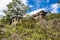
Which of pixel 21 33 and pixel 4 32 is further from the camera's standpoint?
pixel 4 32

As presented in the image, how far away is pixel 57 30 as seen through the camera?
384 inches

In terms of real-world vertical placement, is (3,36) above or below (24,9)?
below

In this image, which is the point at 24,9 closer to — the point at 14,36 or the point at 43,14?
the point at 43,14

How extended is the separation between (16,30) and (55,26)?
2162mm

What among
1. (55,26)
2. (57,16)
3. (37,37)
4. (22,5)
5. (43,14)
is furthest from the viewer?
(22,5)

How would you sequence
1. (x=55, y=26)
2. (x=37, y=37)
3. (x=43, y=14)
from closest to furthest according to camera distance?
(x=37, y=37) < (x=55, y=26) < (x=43, y=14)

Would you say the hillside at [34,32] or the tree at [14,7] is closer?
the hillside at [34,32]

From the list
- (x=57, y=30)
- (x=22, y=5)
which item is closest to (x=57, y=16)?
(x=57, y=30)

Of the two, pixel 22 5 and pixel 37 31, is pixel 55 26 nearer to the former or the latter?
pixel 37 31

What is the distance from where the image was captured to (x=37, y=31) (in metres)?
9.57

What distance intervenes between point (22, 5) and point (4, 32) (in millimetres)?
11649

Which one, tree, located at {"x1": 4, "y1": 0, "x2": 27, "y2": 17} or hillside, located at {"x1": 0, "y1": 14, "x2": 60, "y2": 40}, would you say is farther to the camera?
tree, located at {"x1": 4, "y1": 0, "x2": 27, "y2": 17}

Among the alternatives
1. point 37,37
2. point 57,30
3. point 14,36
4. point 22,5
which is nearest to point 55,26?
point 57,30

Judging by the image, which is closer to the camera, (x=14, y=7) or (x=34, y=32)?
(x=34, y=32)
